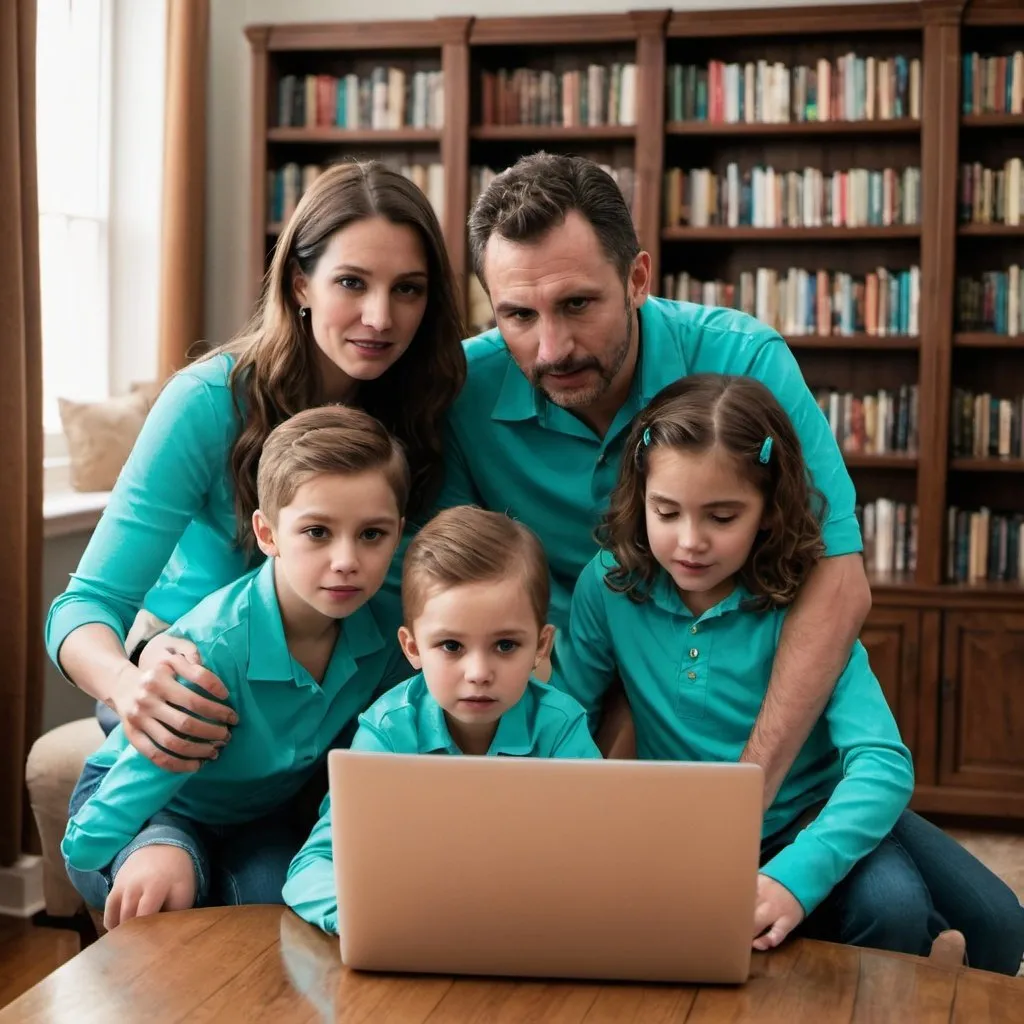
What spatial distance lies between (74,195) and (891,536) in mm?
2873

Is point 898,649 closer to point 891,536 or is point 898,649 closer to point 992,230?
point 891,536

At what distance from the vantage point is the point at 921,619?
13.8 ft

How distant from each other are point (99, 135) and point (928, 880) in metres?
3.72

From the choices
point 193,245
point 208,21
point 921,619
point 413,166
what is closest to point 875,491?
point 921,619

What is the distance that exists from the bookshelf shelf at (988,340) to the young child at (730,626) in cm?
253

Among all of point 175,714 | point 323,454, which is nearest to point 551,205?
point 323,454

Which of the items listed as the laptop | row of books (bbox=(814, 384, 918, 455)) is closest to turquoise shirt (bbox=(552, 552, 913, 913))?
the laptop

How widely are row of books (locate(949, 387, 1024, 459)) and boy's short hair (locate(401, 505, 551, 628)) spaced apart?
9.88 ft

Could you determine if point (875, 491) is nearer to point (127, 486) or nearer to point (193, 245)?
point (193, 245)

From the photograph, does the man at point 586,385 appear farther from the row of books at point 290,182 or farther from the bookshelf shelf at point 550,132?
the row of books at point 290,182

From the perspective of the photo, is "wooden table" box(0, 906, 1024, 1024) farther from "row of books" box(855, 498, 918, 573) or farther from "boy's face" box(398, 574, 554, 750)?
"row of books" box(855, 498, 918, 573)

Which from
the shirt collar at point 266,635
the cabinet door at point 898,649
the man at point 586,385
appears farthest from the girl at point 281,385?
the cabinet door at point 898,649

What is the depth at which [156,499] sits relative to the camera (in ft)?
6.42

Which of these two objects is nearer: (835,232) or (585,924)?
(585,924)
